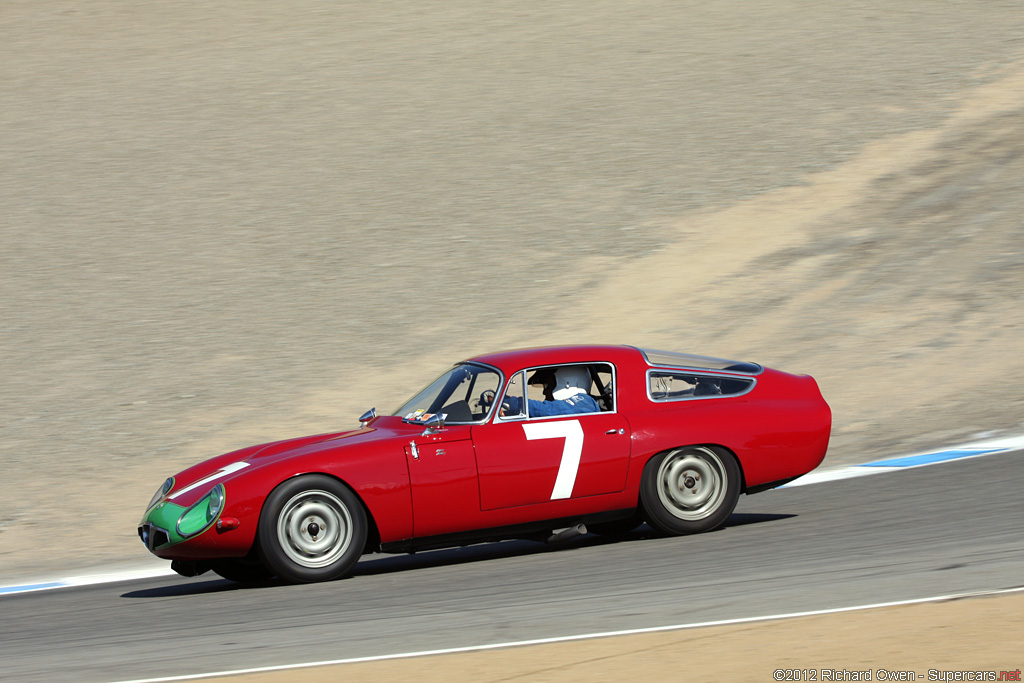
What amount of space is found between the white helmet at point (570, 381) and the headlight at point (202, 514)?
221 centimetres

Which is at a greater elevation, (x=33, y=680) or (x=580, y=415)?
(x=580, y=415)

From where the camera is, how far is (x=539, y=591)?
6.83 metres

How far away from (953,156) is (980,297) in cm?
648

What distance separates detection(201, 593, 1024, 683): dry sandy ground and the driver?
96.7 inches

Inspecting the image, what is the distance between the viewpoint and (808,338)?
605 inches

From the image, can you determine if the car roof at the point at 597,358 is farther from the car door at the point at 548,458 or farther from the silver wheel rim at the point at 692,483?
the silver wheel rim at the point at 692,483

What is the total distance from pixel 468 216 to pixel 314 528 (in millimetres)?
14541

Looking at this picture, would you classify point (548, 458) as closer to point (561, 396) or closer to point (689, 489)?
point (561, 396)

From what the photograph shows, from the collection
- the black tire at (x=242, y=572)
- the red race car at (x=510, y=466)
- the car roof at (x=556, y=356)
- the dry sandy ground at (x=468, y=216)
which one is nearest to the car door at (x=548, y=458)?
Result: the red race car at (x=510, y=466)

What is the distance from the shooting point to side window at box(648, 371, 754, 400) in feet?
26.8

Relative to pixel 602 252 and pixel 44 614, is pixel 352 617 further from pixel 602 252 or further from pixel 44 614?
pixel 602 252

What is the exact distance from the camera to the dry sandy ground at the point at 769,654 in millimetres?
4895

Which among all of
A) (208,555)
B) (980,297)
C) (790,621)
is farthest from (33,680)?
(980,297)

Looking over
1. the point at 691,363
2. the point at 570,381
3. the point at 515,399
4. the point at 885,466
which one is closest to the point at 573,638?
the point at 515,399
